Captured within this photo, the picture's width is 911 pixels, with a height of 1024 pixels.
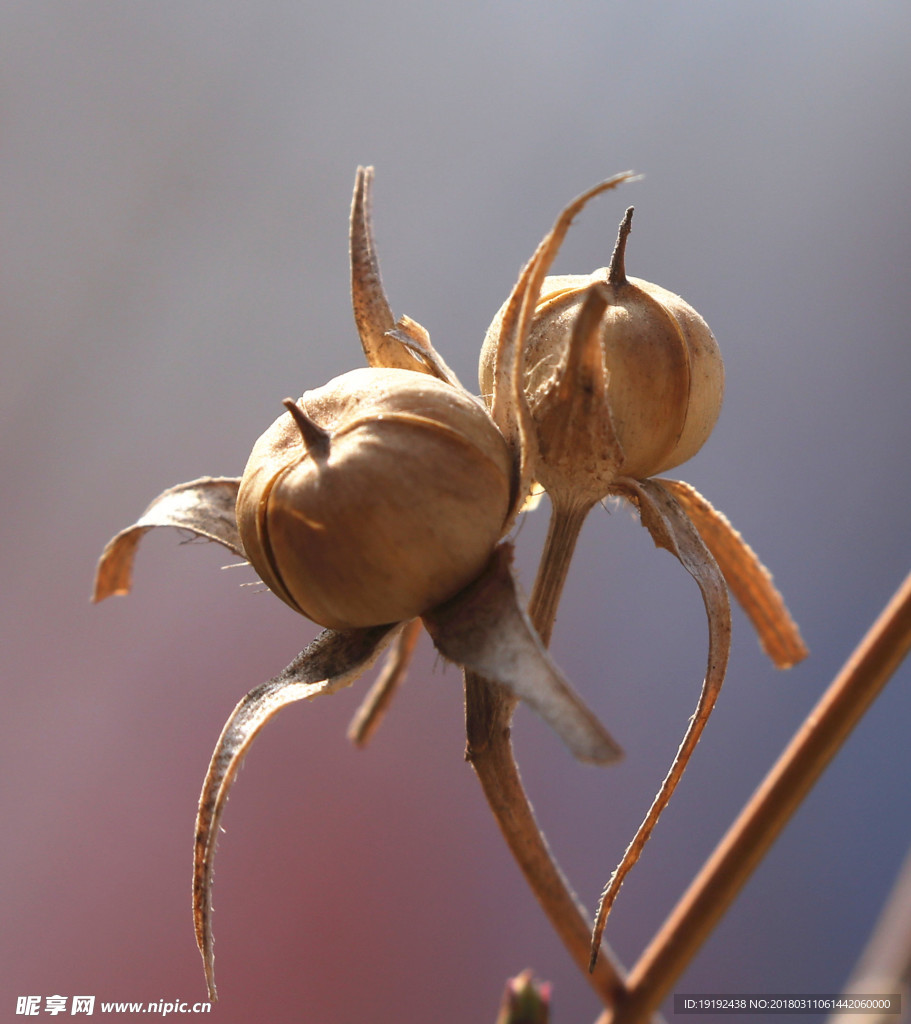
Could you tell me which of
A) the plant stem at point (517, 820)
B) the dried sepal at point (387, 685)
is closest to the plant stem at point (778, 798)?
the plant stem at point (517, 820)

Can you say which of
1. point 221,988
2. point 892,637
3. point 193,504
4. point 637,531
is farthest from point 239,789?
point 892,637

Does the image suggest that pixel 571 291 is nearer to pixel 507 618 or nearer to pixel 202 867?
pixel 507 618

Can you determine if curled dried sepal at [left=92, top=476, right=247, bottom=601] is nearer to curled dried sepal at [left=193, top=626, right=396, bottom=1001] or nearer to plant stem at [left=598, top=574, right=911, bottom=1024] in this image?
curled dried sepal at [left=193, top=626, right=396, bottom=1001]

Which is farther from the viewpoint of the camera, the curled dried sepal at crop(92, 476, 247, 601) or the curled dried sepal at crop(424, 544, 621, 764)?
the curled dried sepal at crop(92, 476, 247, 601)

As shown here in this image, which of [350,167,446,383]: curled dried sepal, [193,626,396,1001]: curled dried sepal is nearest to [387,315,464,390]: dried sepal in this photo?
[350,167,446,383]: curled dried sepal

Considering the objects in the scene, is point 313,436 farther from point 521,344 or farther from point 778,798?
point 778,798

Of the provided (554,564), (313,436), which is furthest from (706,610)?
(313,436)
